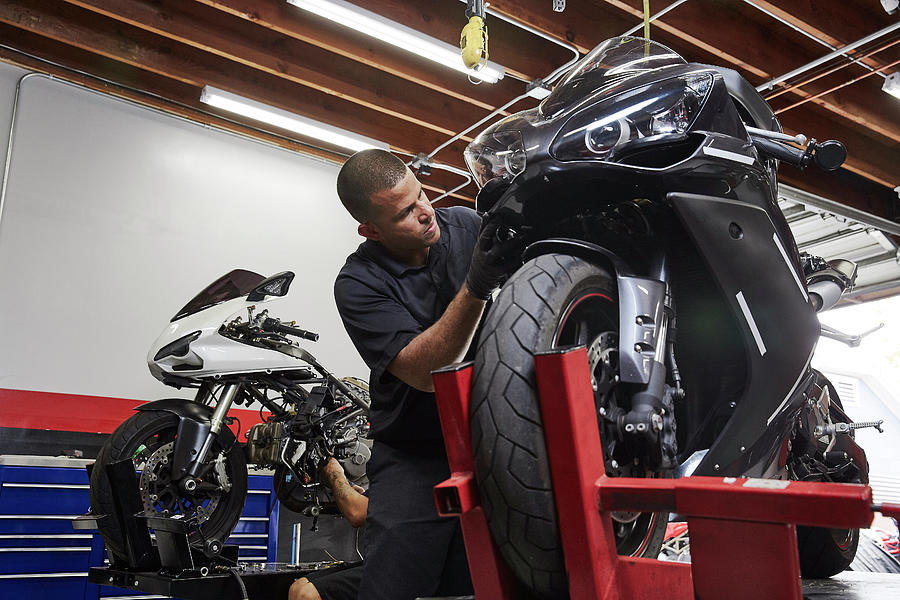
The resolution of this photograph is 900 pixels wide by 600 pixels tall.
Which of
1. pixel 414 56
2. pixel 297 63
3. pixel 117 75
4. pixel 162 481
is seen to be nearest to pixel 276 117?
pixel 297 63

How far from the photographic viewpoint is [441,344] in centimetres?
161

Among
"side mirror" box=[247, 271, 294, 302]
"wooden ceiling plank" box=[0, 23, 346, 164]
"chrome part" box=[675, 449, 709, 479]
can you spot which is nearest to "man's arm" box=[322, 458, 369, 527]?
"side mirror" box=[247, 271, 294, 302]

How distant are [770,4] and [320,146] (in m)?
3.88

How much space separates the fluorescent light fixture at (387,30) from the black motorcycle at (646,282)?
294 cm

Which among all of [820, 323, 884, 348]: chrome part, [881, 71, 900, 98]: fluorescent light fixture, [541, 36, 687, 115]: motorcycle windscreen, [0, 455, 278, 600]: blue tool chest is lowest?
[0, 455, 278, 600]: blue tool chest

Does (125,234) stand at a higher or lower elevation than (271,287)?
higher

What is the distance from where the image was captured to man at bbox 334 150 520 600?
1725mm

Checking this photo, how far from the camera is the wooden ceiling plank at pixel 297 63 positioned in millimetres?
4820

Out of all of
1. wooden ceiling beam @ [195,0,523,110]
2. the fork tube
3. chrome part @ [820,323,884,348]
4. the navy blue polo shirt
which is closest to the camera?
the navy blue polo shirt

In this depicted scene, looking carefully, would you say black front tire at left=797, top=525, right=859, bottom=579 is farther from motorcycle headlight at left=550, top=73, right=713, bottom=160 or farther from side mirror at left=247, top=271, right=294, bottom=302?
side mirror at left=247, top=271, right=294, bottom=302

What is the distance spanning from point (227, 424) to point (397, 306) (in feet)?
5.85

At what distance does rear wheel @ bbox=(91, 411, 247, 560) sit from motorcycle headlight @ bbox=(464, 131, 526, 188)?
6.91 feet

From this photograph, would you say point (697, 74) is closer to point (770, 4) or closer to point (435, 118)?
point (770, 4)

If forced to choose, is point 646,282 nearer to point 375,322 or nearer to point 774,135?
point 774,135
